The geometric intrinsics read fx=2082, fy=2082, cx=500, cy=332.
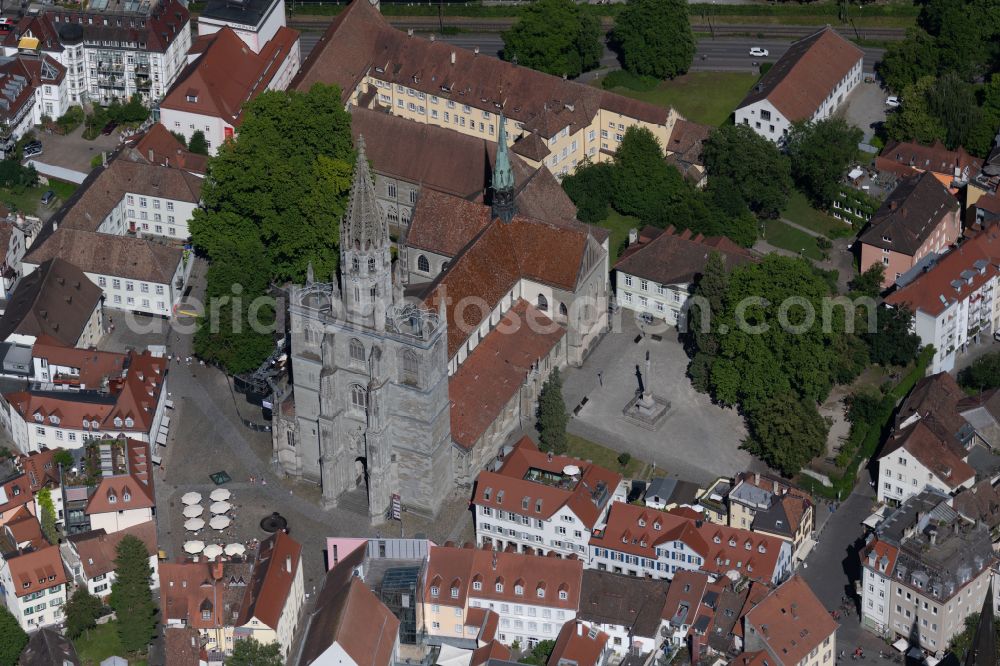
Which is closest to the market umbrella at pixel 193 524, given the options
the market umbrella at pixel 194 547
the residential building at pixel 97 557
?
the market umbrella at pixel 194 547

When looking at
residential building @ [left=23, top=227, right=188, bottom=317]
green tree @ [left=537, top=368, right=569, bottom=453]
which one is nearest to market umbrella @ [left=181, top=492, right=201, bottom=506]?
residential building @ [left=23, top=227, right=188, bottom=317]

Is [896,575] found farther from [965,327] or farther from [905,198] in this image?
[905,198]

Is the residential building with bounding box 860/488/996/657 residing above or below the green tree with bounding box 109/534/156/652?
above

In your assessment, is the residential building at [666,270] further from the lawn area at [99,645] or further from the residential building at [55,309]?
the lawn area at [99,645]

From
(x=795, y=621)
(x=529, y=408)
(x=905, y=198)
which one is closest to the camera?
(x=795, y=621)

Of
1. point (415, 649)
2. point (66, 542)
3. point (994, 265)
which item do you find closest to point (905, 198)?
point (994, 265)

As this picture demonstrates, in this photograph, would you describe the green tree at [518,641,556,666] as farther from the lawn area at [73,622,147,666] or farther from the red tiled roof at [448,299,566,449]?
the lawn area at [73,622,147,666]
